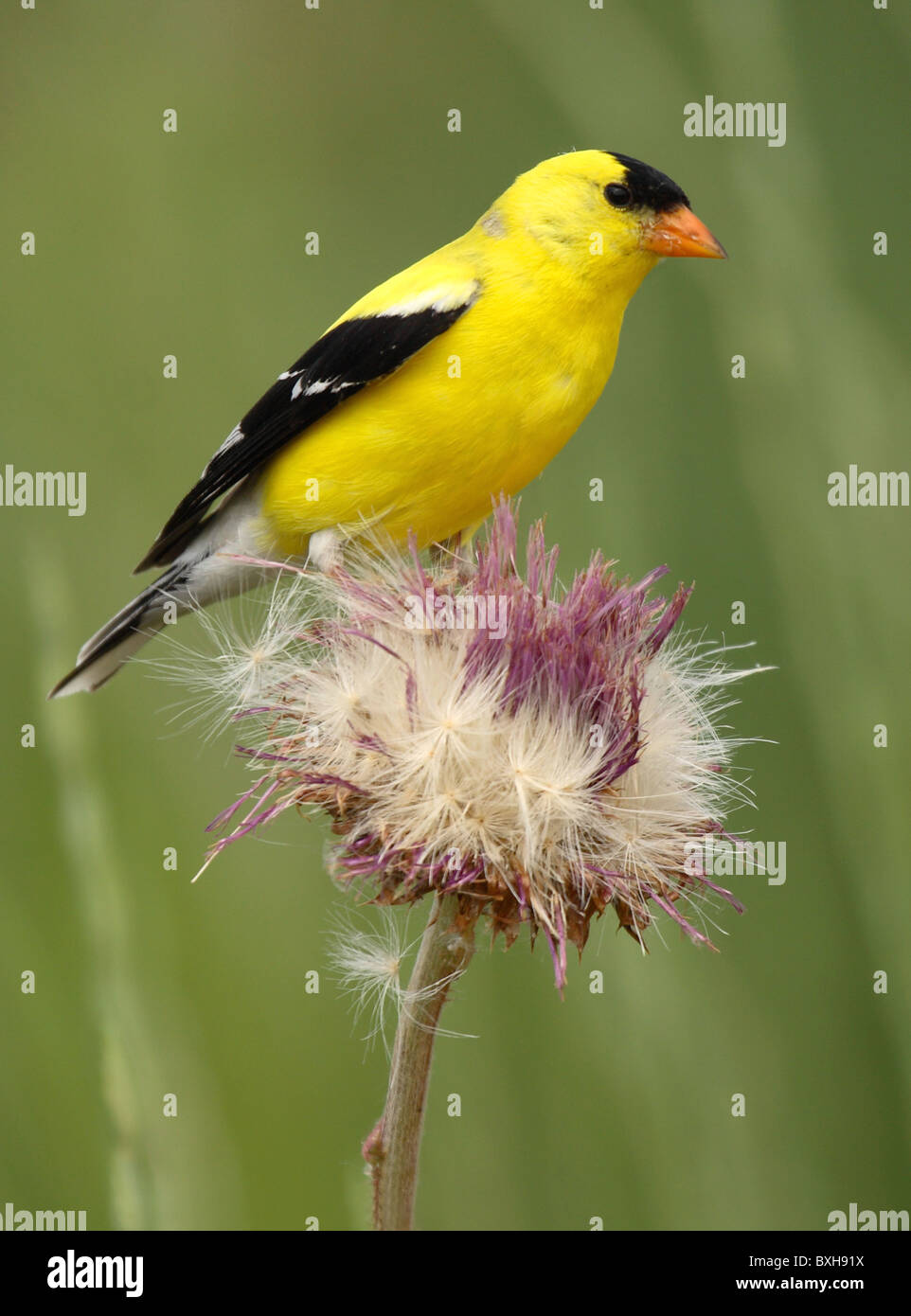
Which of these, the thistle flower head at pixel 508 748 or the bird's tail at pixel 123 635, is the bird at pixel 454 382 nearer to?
the bird's tail at pixel 123 635

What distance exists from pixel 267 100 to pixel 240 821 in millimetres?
2774

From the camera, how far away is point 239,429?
228cm

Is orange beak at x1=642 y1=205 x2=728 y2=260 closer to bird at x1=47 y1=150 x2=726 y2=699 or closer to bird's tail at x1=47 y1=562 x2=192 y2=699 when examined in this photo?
bird at x1=47 y1=150 x2=726 y2=699

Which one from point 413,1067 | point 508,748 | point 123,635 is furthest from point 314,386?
point 413,1067

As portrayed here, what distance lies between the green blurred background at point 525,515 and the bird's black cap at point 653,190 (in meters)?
0.11

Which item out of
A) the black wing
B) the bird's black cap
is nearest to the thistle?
the black wing

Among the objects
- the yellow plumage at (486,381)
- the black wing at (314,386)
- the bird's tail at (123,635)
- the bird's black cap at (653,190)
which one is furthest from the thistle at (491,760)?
the bird's black cap at (653,190)

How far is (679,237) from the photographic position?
2.19 meters

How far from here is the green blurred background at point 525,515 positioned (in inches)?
69.6

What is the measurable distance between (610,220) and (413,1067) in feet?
4.78

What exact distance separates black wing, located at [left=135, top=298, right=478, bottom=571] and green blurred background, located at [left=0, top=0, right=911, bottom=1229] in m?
0.32

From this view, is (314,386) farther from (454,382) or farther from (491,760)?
(491,760)
